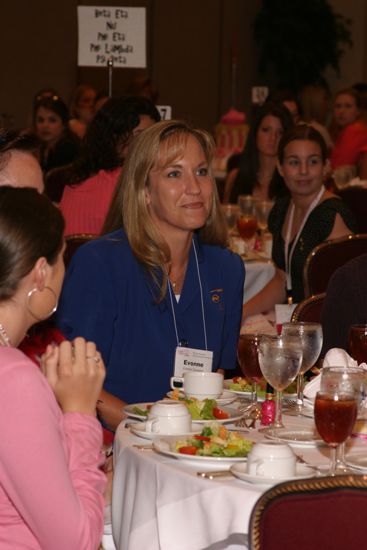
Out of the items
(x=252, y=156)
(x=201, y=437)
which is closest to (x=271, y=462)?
(x=201, y=437)

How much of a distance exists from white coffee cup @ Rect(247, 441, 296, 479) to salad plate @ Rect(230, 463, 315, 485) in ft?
0.03

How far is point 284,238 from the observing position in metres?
5.81

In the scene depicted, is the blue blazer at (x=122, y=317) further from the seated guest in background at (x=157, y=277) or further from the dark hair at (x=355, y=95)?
the dark hair at (x=355, y=95)

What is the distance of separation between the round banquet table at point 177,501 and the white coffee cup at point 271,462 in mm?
29

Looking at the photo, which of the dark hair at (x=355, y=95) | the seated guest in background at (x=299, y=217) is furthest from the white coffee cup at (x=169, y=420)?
the dark hair at (x=355, y=95)

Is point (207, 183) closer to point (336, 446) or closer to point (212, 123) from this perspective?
point (336, 446)

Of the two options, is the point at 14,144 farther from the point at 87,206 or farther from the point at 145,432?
the point at 87,206

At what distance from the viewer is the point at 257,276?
604 centimetres

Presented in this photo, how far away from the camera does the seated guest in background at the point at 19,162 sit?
9.85 feet

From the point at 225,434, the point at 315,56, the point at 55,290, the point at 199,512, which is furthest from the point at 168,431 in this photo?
the point at 315,56

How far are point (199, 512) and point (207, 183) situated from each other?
1.64 m

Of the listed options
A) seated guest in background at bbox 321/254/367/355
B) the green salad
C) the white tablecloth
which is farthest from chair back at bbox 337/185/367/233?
the green salad

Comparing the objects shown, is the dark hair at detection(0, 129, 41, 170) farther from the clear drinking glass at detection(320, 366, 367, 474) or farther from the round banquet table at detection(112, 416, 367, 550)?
the clear drinking glass at detection(320, 366, 367, 474)

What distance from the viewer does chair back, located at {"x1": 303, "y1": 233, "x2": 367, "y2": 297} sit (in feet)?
15.6
